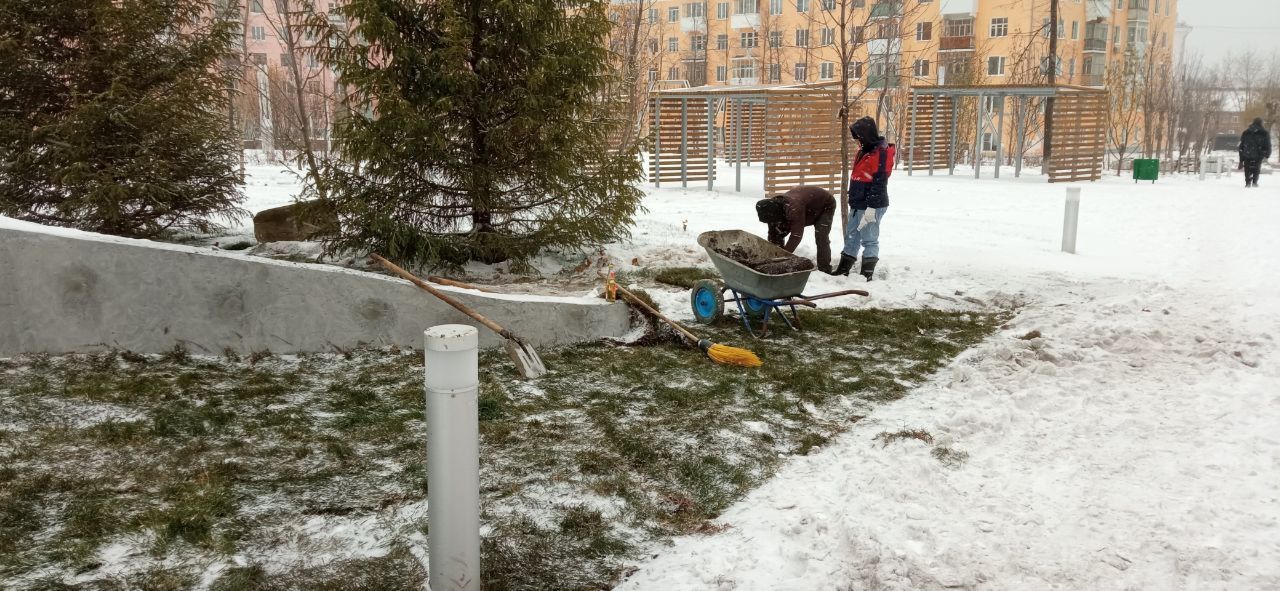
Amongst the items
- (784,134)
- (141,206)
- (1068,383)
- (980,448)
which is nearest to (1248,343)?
(1068,383)

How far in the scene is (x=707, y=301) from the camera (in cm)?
731

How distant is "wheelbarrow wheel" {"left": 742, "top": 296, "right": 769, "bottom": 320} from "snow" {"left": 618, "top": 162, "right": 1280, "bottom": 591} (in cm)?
61

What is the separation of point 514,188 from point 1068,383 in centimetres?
566

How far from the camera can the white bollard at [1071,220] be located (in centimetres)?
1056

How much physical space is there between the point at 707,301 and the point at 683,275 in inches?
72.0

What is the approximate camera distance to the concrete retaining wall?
18.5 feet

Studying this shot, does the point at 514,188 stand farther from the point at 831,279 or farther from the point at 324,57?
the point at 831,279

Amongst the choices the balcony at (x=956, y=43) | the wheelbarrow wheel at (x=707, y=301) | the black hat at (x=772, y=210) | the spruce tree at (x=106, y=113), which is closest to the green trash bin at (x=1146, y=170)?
the black hat at (x=772, y=210)

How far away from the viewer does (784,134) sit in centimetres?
1875

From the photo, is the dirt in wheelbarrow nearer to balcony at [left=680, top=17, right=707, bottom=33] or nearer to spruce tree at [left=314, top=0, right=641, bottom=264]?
spruce tree at [left=314, top=0, right=641, bottom=264]

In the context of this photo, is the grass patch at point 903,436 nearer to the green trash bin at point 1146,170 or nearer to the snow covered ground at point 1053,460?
the snow covered ground at point 1053,460

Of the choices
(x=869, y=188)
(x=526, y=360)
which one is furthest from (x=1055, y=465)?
(x=869, y=188)

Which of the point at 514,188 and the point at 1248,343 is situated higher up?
the point at 514,188

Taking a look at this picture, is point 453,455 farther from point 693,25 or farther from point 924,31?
point 693,25
